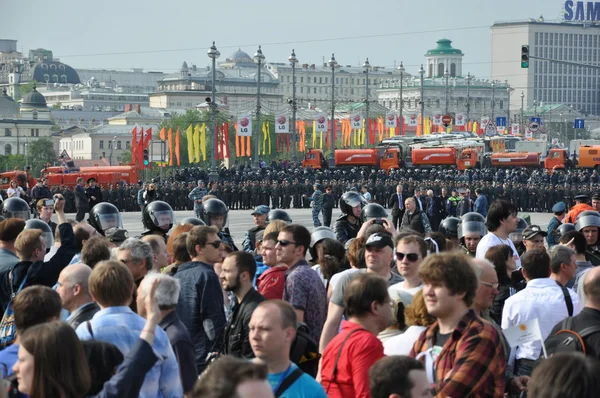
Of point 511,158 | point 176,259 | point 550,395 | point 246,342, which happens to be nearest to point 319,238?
point 176,259

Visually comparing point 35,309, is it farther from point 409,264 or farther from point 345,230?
point 345,230

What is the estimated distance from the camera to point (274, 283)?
315 inches

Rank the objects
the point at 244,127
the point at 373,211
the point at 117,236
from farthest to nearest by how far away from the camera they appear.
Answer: the point at 244,127 < the point at 373,211 < the point at 117,236

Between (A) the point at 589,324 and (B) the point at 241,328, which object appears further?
(B) the point at 241,328

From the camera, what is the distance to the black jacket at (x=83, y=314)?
640 cm

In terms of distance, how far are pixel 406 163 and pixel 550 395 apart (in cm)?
6570

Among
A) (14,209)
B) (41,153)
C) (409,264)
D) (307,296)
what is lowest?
(41,153)

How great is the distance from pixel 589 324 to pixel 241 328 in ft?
6.50

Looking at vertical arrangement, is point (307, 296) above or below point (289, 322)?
below

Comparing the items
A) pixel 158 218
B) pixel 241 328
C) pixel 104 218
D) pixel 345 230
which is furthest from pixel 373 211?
pixel 241 328

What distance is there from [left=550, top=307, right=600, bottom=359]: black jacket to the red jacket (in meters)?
2.35

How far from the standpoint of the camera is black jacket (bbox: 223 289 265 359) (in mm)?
6883

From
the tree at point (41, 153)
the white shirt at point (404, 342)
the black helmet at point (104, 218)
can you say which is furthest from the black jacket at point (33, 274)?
the tree at point (41, 153)

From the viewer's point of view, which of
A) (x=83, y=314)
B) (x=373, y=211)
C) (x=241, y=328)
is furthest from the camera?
(x=373, y=211)
